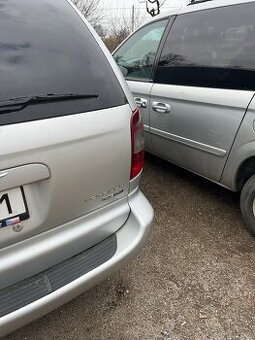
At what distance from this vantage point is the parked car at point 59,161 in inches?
54.9

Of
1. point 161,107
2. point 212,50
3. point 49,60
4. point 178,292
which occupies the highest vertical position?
point 49,60

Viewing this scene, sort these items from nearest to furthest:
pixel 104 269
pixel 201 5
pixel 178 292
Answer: pixel 104 269 < pixel 178 292 < pixel 201 5

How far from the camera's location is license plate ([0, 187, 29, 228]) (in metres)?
1.36

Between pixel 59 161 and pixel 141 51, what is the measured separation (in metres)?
2.59

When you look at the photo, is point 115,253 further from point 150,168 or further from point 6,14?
point 150,168

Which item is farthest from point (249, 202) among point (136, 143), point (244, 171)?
point (136, 143)

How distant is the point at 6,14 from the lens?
1.58 meters

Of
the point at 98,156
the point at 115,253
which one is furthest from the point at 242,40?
the point at 115,253

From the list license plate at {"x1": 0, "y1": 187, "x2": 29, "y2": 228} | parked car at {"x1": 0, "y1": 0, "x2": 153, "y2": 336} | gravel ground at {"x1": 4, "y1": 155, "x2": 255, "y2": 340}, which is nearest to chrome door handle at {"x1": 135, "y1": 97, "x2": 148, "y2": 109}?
gravel ground at {"x1": 4, "y1": 155, "x2": 255, "y2": 340}

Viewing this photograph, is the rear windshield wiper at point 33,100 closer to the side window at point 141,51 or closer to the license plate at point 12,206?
the license plate at point 12,206

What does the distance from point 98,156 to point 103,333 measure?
1054mm

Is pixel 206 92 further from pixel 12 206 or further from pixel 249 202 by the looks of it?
pixel 12 206

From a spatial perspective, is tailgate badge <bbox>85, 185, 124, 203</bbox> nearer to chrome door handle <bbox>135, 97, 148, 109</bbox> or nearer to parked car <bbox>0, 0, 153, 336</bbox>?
parked car <bbox>0, 0, 153, 336</bbox>

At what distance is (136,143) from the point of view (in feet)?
5.78
